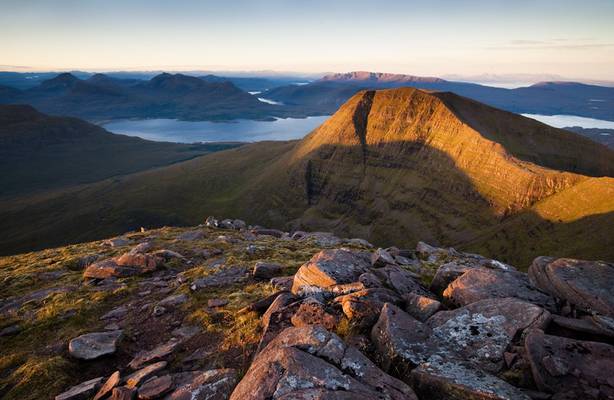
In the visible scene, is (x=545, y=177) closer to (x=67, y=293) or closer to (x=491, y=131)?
(x=491, y=131)

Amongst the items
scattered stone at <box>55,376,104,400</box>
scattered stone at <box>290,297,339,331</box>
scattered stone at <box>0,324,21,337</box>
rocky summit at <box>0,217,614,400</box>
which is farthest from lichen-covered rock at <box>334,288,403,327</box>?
scattered stone at <box>0,324,21,337</box>

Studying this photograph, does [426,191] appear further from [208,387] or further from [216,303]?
[208,387]

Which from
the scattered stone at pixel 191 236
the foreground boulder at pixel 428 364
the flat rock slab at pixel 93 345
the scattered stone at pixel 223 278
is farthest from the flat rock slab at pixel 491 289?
the scattered stone at pixel 191 236

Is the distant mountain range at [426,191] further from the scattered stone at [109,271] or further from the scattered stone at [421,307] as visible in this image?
the scattered stone at [109,271]

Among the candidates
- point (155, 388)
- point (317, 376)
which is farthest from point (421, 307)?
point (155, 388)

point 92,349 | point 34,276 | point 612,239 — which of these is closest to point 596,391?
point 92,349

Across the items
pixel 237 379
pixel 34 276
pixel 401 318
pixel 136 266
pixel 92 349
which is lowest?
pixel 34 276
